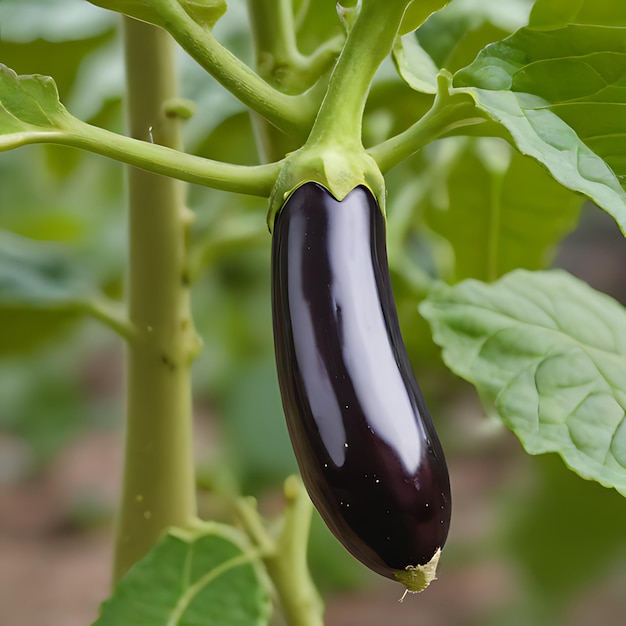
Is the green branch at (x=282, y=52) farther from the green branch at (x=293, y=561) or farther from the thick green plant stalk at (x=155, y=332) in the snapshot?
the green branch at (x=293, y=561)

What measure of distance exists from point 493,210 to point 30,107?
301 mm

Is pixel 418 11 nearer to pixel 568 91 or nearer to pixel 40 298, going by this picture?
pixel 568 91

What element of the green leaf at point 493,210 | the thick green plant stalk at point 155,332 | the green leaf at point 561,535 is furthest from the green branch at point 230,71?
the green leaf at point 561,535

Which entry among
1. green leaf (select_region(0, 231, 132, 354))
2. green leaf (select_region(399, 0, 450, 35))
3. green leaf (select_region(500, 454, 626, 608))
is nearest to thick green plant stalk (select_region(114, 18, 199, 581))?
green leaf (select_region(0, 231, 132, 354))

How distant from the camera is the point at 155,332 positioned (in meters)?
0.37

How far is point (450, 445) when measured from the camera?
62cm

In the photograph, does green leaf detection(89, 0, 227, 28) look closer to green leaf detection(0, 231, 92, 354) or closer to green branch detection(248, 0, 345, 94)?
green branch detection(248, 0, 345, 94)

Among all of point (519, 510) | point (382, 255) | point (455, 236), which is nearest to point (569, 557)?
point (519, 510)

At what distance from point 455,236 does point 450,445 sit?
0.19 meters

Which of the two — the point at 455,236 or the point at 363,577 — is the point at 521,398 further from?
the point at 363,577

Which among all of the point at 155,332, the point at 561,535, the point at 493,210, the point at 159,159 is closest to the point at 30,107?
the point at 159,159

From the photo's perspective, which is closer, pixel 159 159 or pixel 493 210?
pixel 159 159

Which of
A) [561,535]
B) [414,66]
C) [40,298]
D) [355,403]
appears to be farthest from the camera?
[561,535]

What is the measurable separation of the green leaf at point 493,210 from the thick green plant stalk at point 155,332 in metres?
0.19
